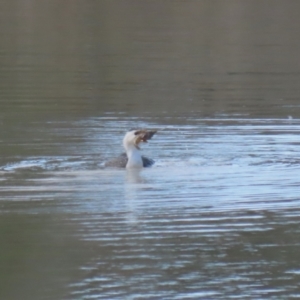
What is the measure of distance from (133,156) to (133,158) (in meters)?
0.02

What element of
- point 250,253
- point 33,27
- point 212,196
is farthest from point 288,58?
point 250,253

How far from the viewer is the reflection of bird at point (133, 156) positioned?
11406 millimetres

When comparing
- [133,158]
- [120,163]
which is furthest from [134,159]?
[120,163]

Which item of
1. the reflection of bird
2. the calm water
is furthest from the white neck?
the calm water

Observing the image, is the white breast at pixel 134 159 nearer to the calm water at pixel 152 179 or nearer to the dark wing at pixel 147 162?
the dark wing at pixel 147 162

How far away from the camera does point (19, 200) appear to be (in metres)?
9.67

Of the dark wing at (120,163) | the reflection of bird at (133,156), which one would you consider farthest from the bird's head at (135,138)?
the dark wing at (120,163)

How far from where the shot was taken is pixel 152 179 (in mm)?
10812

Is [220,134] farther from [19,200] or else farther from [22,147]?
[19,200]

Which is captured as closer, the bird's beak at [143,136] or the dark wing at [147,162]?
the dark wing at [147,162]

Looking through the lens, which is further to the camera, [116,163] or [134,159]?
[116,163]

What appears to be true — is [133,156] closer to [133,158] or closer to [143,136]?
A: [133,158]

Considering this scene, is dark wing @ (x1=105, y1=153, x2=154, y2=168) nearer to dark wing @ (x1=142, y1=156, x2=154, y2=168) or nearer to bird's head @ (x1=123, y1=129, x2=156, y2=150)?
dark wing @ (x1=142, y1=156, x2=154, y2=168)

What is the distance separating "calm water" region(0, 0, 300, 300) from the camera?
24.3 ft
